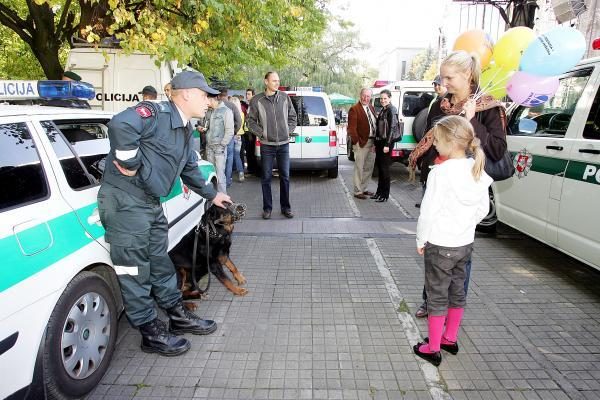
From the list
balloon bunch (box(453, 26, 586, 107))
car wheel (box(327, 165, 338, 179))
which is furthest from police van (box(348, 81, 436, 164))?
balloon bunch (box(453, 26, 586, 107))

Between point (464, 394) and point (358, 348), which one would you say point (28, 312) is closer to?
point (358, 348)

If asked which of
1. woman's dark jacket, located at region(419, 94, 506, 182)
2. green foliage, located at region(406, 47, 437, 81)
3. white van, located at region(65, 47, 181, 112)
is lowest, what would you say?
woman's dark jacket, located at region(419, 94, 506, 182)

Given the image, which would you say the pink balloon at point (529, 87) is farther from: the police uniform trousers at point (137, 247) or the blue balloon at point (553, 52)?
the police uniform trousers at point (137, 247)

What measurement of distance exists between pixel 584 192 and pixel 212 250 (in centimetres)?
330

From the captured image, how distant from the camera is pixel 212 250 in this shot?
3.71 m

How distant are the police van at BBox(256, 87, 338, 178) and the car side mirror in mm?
4656

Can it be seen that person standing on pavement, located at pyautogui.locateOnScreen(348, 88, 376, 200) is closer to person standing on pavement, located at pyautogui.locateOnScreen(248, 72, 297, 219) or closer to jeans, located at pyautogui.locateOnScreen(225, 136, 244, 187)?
person standing on pavement, located at pyautogui.locateOnScreen(248, 72, 297, 219)

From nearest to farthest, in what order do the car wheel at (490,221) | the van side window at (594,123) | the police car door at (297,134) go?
the van side window at (594,123) → the car wheel at (490,221) → the police car door at (297,134)

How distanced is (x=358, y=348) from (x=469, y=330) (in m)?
0.97

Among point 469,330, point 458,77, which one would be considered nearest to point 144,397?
point 469,330

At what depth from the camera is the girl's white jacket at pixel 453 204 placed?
2.56 meters

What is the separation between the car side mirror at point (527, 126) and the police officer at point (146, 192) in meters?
3.67

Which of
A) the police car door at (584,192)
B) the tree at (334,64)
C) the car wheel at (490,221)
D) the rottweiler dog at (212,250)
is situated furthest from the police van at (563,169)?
A: the tree at (334,64)

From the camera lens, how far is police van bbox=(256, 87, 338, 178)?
9047 millimetres
